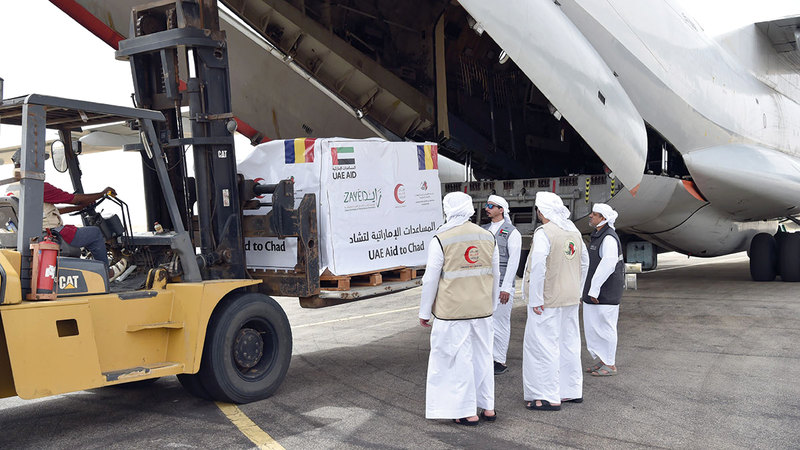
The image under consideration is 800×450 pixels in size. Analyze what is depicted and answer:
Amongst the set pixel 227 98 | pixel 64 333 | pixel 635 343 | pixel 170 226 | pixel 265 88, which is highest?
pixel 265 88

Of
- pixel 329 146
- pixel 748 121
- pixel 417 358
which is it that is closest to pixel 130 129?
pixel 329 146

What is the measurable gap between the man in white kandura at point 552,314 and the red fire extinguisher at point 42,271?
3580 millimetres

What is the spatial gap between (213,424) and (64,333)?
1327 millimetres

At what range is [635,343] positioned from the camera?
859 cm

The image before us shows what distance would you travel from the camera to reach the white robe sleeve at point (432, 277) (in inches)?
216

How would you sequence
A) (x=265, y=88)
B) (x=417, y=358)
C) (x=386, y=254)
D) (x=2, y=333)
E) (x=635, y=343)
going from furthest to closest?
(x=265, y=88)
(x=635, y=343)
(x=417, y=358)
(x=386, y=254)
(x=2, y=333)

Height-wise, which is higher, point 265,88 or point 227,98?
point 265,88

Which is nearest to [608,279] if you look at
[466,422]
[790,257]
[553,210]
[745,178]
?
[553,210]

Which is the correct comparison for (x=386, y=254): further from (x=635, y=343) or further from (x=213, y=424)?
(x=635, y=343)

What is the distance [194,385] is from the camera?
20.3ft

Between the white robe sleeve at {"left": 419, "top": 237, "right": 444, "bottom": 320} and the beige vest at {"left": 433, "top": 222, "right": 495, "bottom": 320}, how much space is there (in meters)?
0.03

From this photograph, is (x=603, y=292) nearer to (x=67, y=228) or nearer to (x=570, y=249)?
(x=570, y=249)

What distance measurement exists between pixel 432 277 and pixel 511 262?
153 centimetres

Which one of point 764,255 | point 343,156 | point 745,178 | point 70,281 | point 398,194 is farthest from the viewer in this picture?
point 764,255
